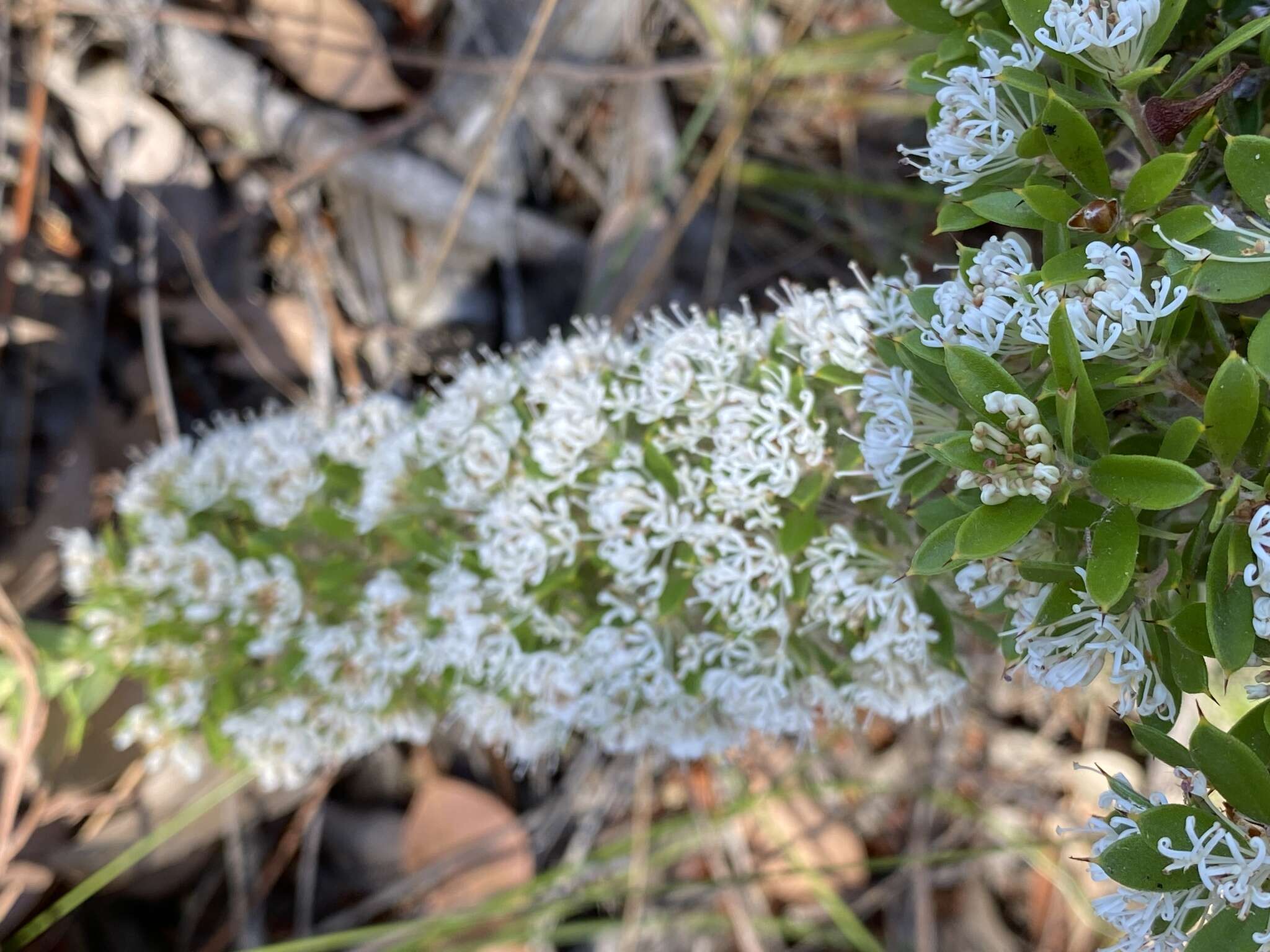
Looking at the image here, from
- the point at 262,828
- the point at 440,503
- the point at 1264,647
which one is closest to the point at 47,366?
the point at 262,828

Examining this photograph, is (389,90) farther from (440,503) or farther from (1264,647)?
(1264,647)

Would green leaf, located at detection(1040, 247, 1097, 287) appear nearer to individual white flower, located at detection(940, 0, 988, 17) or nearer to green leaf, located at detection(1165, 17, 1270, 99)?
green leaf, located at detection(1165, 17, 1270, 99)

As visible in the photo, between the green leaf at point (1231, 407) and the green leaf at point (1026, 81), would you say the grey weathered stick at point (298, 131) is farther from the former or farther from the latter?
the green leaf at point (1231, 407)

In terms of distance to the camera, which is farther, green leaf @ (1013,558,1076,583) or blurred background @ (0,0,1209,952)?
blurred background @ (0,0,1209,952)

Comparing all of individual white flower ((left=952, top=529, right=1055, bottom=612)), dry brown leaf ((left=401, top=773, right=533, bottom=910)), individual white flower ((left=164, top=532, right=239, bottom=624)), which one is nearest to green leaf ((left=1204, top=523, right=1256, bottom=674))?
individual white flower ((left=952, top=529, right=1055, bottom=612))

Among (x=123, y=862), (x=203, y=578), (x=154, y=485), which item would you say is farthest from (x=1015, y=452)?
(x=123, y=862)

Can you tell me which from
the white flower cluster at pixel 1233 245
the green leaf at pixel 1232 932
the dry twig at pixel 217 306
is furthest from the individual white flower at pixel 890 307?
the dry twig at pixel 217 306
